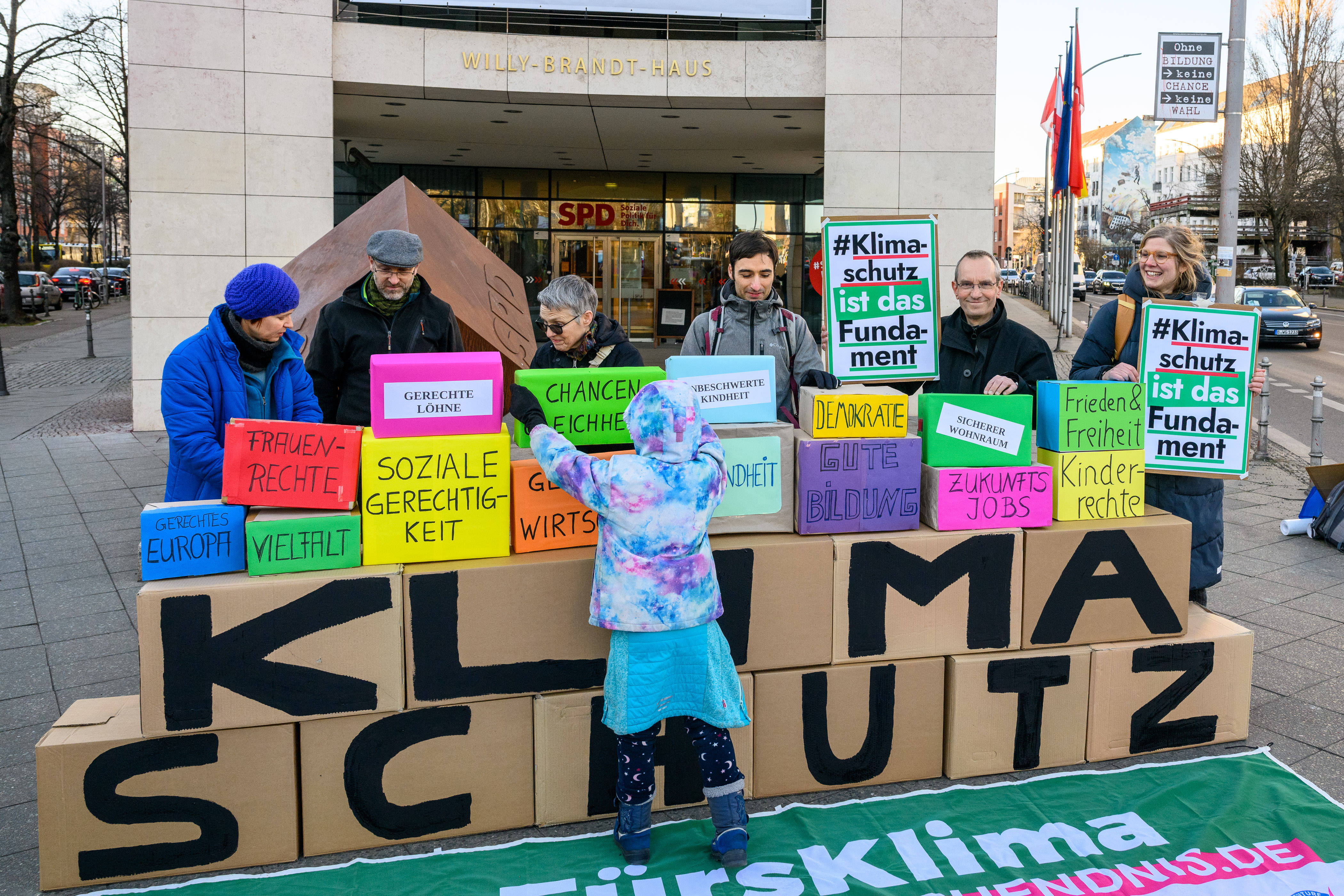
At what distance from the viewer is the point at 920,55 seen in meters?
12.5

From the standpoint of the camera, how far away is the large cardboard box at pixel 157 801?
3.06 m

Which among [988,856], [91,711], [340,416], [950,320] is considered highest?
[950,320]

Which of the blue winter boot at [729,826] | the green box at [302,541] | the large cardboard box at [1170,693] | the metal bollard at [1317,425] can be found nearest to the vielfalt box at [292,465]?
the green box at [302,541]

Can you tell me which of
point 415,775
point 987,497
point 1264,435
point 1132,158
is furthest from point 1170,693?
point 1132,158

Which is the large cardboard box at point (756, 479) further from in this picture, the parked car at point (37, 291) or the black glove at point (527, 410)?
the parked car at point (37, 291)

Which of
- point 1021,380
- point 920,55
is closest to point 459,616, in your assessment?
point 1021,380

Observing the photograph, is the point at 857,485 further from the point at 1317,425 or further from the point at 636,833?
the point at 1317,425

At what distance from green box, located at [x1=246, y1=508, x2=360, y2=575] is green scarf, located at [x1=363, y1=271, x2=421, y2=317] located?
4.65 ft

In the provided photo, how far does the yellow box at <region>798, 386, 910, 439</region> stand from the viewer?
3.73 meters

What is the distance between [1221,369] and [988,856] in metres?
2.40

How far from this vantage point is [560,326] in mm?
3947

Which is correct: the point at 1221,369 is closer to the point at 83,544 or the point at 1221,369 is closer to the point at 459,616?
the point at 459,616

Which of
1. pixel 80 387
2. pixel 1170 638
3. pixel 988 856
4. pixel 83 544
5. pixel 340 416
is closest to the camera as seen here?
pixel 988 856

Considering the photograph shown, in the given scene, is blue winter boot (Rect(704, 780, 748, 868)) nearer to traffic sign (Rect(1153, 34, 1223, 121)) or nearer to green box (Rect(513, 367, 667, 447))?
green box (Rect(513, 367, 667, 447))
